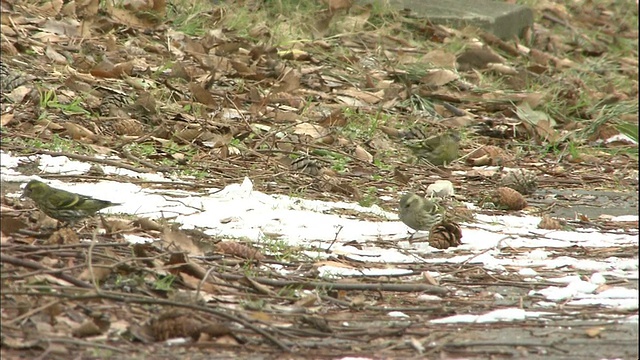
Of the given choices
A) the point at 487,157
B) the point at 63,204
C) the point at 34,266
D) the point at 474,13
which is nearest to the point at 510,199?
the point at 487,157

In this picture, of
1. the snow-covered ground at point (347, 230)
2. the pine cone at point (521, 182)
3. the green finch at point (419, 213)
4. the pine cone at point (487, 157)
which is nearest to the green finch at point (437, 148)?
the pine cone at point (487, 157)

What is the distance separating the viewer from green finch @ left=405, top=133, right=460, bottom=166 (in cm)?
618

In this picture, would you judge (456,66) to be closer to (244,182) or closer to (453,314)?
(244,182)

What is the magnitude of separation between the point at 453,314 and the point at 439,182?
2.42 metres

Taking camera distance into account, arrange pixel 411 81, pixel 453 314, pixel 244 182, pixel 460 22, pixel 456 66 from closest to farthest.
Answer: pixel 453 314 < pixel 244 182 < pixel 411 81 < pixel 456 66 < pixel 460 22

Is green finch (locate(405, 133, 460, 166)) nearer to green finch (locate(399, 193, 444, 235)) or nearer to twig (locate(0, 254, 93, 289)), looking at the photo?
green finch (locate(399, 193, 444, 235))

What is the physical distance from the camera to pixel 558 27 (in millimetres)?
11617

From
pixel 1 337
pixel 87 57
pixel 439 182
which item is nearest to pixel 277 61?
pixel 87 57

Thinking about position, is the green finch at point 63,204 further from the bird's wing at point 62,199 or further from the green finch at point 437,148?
the green finch at point 437,148

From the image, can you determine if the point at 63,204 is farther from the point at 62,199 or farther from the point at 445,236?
the point at 445,236

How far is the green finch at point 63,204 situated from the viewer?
3.75m

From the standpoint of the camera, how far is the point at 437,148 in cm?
618

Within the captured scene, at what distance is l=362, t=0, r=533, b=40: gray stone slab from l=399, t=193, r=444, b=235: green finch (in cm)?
507

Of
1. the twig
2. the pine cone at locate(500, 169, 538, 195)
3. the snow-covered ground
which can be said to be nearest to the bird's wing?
the snow-covered ground
